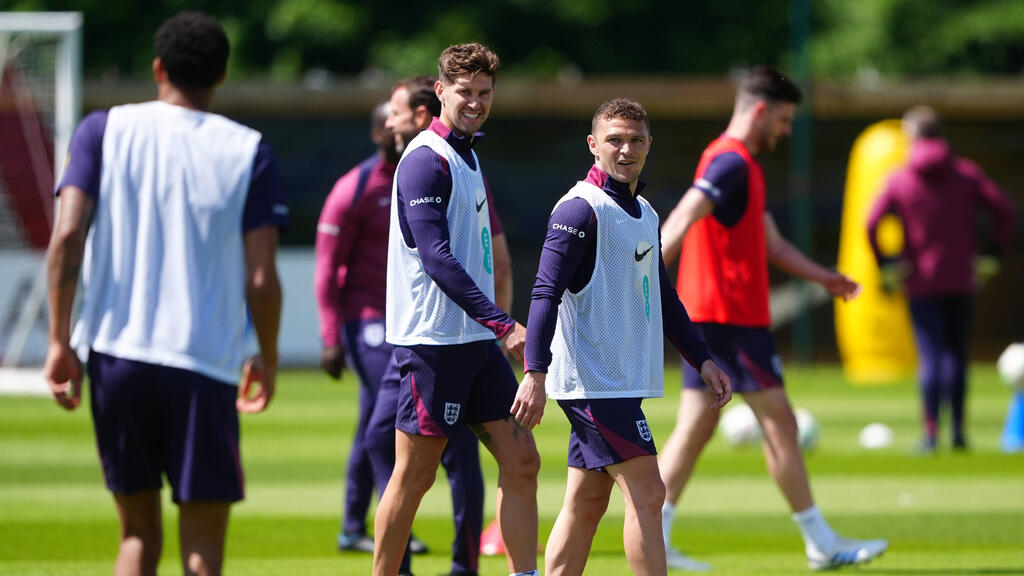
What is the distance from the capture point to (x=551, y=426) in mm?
16094

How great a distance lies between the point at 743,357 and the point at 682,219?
2.63 feet

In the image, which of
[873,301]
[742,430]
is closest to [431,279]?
[742,430]

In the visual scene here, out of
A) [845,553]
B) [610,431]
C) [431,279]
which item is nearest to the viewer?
[610,431]

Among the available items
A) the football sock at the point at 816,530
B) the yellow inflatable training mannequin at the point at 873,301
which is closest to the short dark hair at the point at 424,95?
the football sock at the point at 816,530

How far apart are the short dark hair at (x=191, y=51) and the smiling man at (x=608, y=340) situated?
1.32m

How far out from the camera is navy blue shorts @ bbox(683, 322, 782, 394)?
761 cm

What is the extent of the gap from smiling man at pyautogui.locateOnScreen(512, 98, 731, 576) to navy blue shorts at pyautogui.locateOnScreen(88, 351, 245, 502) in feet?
3.94

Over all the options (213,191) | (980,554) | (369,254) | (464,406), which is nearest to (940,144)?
(980,554)

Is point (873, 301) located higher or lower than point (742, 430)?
lower

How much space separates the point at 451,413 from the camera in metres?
5.82

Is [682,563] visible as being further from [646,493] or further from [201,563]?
[201,563]

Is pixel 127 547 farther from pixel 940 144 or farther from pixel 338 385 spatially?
pixel 338 385

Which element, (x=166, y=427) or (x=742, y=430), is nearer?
(x=166, y=427)

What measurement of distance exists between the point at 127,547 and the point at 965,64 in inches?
1286
